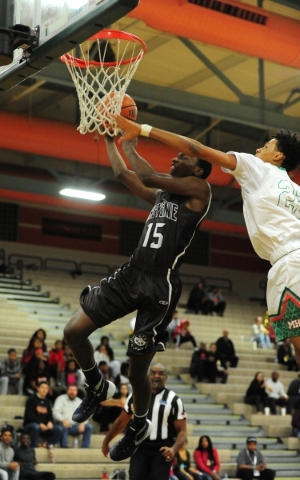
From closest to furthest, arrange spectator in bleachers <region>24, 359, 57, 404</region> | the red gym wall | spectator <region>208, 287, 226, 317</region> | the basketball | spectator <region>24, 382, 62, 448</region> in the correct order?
the basketball
spectator <region>24, 382, 62, 448</region>
spectator in bleachers <region>24, 359, 57, 404</region>
spectator <region>208, 287, 226, 317</region>
the red gym wall

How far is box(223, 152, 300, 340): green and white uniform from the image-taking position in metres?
5.84

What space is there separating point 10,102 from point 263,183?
58.8ft

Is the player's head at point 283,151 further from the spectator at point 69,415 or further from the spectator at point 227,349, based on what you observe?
the spectator at point 227,349

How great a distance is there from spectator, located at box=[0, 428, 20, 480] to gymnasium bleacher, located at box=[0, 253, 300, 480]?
1.03 metres

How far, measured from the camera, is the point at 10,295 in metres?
23.1

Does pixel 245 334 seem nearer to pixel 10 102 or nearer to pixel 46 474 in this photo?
pixel 10 102

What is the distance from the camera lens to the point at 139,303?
634 cm

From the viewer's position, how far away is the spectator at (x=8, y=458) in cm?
1405

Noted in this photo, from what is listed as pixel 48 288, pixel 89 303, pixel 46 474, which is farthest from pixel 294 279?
pixel 48 288

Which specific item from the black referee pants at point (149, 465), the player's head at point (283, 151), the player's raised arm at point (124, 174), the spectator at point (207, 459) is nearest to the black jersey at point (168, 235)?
the player's raised arm at point (124, 174)

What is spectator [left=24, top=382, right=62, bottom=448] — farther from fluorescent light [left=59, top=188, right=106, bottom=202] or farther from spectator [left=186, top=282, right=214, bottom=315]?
spectator [left=186, top=282, right=214, bottom=315]

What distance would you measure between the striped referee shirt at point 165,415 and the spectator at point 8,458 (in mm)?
4705

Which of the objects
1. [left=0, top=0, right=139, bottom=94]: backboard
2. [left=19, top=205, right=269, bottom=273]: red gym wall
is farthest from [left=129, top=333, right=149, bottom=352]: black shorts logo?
[left=19, top=205, right=269, bottom=273]: red gym wall

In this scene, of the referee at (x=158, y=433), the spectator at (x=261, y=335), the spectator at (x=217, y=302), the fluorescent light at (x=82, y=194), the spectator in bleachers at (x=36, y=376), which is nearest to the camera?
the referee at (x=158, y=433)
